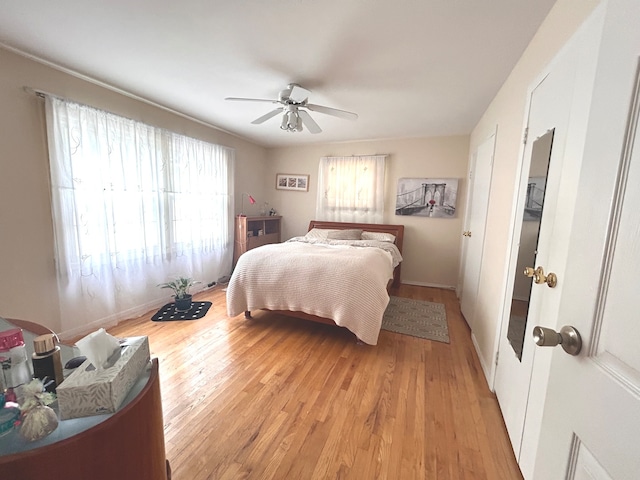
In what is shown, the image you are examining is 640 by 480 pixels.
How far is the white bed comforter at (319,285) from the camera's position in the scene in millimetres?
2215

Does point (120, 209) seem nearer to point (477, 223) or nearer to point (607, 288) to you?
point (607, 288)

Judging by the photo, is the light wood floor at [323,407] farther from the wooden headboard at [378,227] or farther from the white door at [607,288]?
the wooden headboard at [378,227]

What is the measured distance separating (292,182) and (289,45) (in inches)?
124

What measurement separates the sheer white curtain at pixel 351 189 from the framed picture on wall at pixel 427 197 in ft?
1.09

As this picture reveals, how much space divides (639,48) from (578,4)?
1083 millimetres

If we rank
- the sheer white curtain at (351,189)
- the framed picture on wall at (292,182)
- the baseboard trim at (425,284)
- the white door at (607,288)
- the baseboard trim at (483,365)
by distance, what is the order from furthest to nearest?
the framed picture on wall at (292,182) < the sheer white curtain at (351,189) < the baseboard trim at (425,284) < the baseboard trim at (483,365) < the white door at (607,288)

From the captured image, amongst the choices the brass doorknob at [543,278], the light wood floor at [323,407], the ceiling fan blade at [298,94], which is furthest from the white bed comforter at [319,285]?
the ceiling fan blade at [298,94]

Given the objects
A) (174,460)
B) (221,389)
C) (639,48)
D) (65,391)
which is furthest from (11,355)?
(639,48)

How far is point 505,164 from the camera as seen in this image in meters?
1.94

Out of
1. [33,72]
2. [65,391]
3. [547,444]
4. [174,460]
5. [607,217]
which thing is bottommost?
[174,460]

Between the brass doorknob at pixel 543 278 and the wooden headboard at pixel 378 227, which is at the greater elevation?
the brass doorknob at pixel 543 278

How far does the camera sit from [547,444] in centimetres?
64

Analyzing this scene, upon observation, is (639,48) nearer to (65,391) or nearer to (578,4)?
(578,4)

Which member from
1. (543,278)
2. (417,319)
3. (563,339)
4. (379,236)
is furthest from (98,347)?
(379,236)
